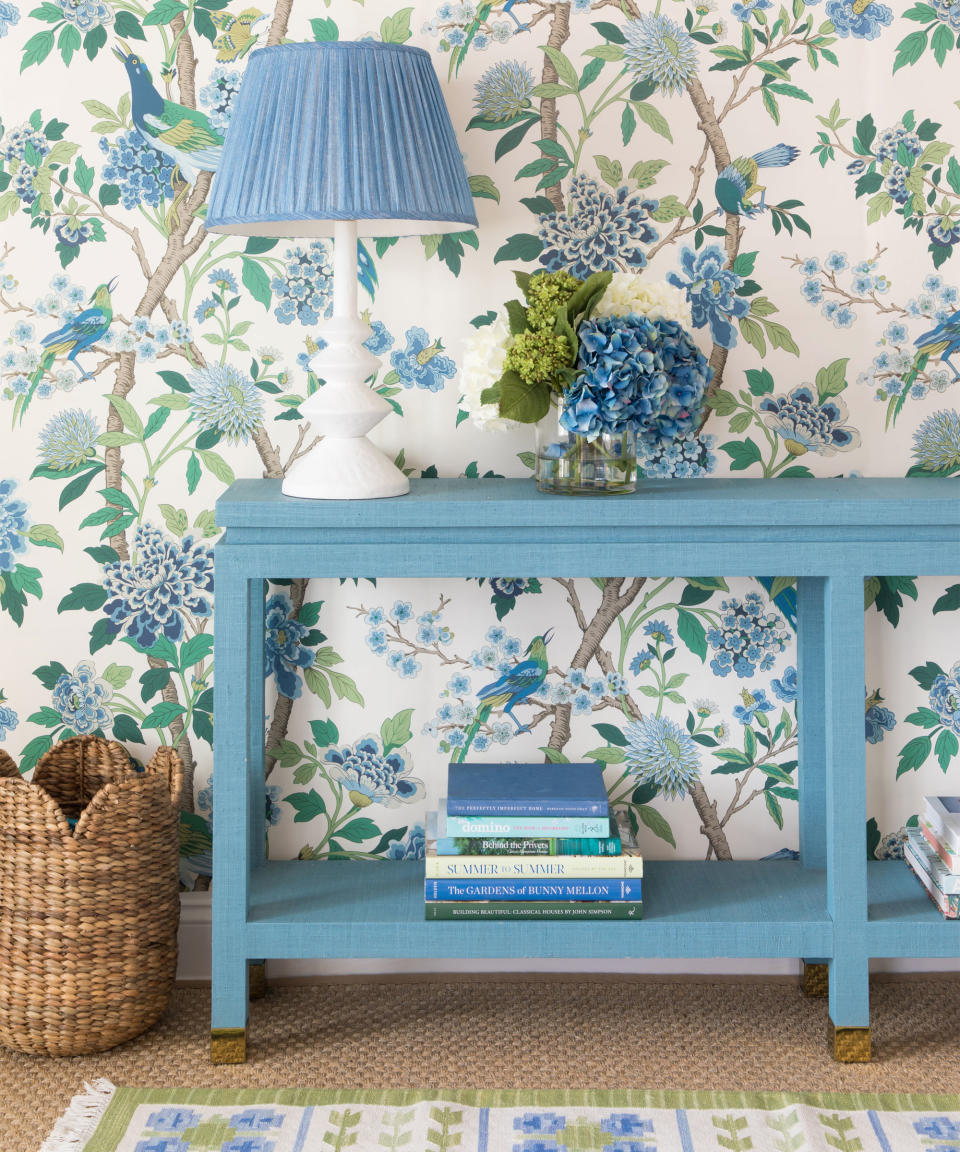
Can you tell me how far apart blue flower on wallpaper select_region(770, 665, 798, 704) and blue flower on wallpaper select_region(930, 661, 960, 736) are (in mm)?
230

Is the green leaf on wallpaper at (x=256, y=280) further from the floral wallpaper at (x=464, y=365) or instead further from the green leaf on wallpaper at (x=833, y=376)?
the green leaf on wallpaper at (x=833, y=376)

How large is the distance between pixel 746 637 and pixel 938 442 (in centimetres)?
44

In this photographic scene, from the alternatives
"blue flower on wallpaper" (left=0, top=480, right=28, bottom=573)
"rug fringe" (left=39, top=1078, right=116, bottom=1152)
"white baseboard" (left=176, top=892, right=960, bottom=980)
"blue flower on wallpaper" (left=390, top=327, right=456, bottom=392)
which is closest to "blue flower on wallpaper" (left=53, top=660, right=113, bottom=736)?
"blue flower on wallpaper" (left=0, top=480, right=28, bottom=573)

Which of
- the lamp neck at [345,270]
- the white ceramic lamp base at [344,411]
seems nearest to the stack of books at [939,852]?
the white ceramic lamp base at [344,411]

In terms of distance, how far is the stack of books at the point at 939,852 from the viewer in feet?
5.91

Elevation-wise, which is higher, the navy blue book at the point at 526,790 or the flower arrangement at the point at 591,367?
the flower arrangement at the point at 591,367

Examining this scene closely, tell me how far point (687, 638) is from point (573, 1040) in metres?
0.66

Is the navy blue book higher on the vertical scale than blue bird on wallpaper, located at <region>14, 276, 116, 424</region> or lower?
lower

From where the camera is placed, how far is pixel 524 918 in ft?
5.94

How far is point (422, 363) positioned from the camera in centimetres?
198

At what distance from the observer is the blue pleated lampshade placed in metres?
1.62

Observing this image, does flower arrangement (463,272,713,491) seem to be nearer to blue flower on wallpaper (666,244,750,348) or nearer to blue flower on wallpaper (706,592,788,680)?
blue flower on wallpaper (666,244,750,348)

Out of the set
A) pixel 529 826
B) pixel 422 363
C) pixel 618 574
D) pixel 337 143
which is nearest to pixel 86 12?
pixel 337 143

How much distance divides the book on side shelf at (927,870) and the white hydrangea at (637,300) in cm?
91
